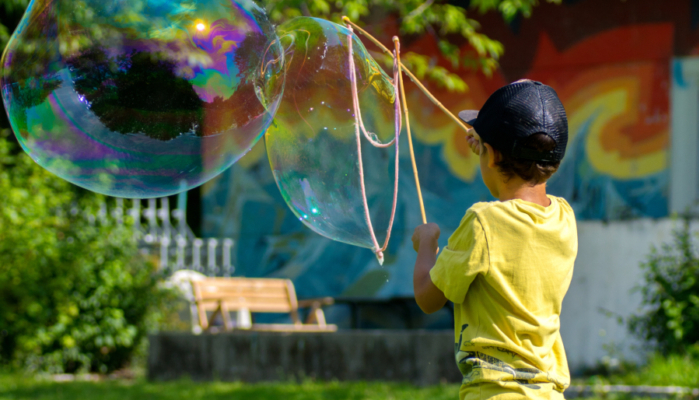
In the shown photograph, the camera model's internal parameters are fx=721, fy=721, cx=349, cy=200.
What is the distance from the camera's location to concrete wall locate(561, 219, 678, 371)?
662 centimetres

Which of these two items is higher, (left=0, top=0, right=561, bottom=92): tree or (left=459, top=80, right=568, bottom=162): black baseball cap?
(left=0, top=0, right=561, bottom=92): tree

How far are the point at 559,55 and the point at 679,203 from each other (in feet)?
6.66

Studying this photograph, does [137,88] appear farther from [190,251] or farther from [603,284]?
[190,251]

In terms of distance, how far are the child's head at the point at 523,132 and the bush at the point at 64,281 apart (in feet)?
18.8

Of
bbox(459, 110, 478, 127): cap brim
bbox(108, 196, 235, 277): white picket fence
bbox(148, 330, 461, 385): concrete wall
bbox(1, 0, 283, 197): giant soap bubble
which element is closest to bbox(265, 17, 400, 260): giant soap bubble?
bbox(1, 0, 283, 197): giant soap bubble

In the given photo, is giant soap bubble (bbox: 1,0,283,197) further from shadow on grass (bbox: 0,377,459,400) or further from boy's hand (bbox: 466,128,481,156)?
shadow on grass (bbox: 0,377,459,400)

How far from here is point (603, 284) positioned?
6684 mm

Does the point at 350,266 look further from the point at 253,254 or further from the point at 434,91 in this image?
the point at 434,91

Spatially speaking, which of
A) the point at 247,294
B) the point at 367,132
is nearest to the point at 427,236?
the point at 367,132

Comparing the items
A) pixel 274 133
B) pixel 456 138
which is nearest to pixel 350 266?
pixel 456 138

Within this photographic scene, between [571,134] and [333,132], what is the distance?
5.67 m

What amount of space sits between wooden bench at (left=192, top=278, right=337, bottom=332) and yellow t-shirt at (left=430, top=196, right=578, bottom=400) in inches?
200

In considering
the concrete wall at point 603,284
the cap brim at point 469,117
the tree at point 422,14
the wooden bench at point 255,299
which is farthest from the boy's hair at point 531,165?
the wooden bench at point 255,299

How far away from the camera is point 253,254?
8.88m
